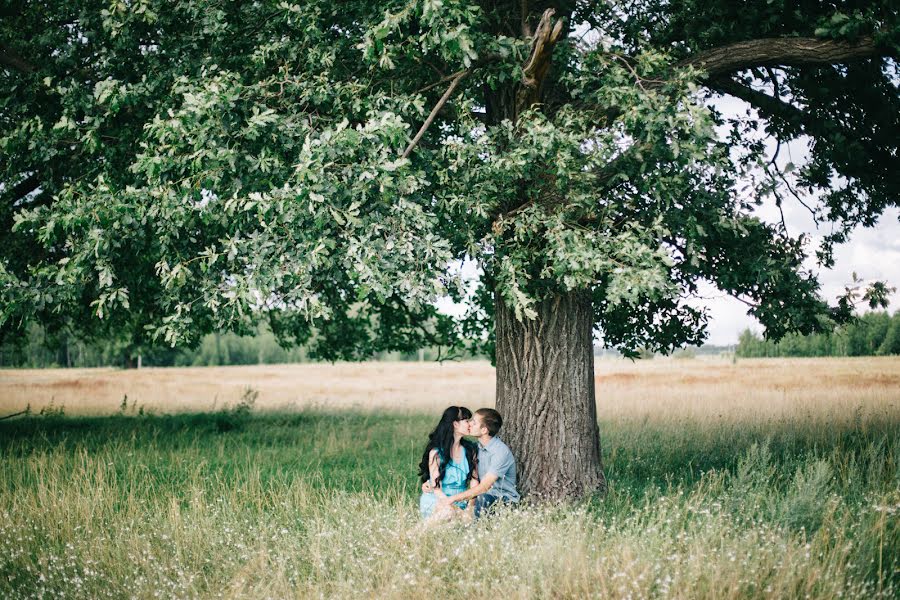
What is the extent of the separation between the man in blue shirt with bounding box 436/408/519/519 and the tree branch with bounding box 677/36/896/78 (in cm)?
425

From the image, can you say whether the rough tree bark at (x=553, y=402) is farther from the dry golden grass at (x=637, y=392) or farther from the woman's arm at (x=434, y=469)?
the dry golden grass at (x=637, y=392)

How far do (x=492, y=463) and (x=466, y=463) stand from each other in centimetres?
38

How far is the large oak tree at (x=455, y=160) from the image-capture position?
5.87m

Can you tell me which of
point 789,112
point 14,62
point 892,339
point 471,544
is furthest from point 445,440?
point 892,339

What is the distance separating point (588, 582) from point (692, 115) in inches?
158

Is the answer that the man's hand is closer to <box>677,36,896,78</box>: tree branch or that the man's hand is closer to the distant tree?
<box>677,36,896,78</box>: tree branch

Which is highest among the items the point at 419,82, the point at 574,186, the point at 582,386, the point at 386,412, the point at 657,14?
the point at 657,14

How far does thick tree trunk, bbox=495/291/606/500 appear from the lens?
24.7ft

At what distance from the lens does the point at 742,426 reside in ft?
39.4

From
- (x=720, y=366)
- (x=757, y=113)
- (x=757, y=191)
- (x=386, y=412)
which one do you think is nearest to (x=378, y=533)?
(x=757, y=191)

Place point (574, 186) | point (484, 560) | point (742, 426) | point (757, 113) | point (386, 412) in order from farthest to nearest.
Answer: point (386, 412), point (742, 426), point (757, 113), point (574, 186), point (484, 560)

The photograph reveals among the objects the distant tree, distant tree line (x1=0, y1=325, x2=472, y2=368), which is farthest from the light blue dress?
distant tree line (x1=0, y1=325, x2=472, y2=368)

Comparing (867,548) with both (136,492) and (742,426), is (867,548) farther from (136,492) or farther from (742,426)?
(136,492)

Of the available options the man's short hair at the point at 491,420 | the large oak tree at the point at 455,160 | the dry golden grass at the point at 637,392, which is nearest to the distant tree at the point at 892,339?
the dry golden grass at the point at 637,392
